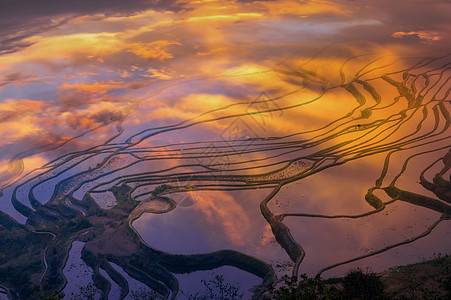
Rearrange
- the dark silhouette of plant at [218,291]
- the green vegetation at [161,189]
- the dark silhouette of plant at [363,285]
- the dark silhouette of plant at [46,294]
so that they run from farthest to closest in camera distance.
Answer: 1. the green vegetation at [161,189]
2. the dark silhouette of plant at [218,291]
3. the dark silhouette of plant at [363,285]
4. the dark silhouette of plant at [46,294]

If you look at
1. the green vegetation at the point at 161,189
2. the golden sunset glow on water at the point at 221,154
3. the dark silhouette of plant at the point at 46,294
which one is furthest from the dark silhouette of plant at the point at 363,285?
the green vegetation at the point at 161,189

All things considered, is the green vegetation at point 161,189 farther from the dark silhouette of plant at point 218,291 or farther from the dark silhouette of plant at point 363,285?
the dark silhouette of plant at point 363,285

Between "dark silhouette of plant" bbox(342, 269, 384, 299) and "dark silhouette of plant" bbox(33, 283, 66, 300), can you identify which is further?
"dark silhouette of plant" bbox(342, 269, 384, 299)

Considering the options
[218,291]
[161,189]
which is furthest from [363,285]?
[161,189]

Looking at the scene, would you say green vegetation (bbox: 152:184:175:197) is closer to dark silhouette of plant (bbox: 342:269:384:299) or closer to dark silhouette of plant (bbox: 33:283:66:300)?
dark silhouette of plant (bbox: 33:283:66:300)

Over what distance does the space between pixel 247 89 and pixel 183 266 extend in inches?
449

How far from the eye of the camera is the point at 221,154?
18.4m

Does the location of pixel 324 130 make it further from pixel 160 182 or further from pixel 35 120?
pixel 35 120

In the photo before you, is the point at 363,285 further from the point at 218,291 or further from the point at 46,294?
the point at 46,294

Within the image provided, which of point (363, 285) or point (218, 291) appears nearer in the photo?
point (363, 285)

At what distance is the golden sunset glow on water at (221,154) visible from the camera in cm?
1342

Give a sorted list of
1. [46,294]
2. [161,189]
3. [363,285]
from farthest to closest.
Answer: [161,189] < [46,294] < [363,285]

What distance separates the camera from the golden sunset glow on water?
13422 mm

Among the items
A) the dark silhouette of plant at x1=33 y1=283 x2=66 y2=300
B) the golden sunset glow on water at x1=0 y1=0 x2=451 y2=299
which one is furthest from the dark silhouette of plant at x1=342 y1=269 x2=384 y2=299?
the dark silhouette of plant at x1=33 y1=283 x2=66 y2=300
